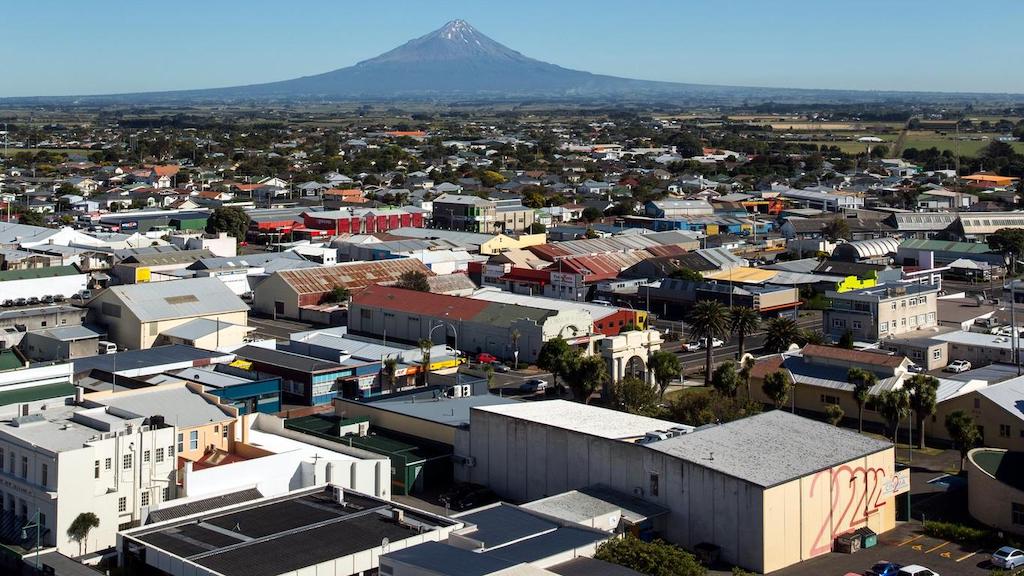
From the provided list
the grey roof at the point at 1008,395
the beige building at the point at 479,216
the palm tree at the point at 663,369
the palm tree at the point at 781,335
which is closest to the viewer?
the grey roof at the point at 1008,395

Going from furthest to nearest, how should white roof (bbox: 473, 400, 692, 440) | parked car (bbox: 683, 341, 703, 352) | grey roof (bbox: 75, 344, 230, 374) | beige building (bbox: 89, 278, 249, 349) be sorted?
parked car (bbox: 683, 341, 703, 352) → beige building (bbox: 89, 278, 249, 349) → grey roof (bbox: 75, 344, 230, 374) → white roof (bbox: 473, 400, 692, 440)

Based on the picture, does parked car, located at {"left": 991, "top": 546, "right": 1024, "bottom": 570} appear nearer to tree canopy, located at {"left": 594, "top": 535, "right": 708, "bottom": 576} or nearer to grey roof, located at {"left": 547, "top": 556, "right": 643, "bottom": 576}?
tree canopy, located at {"left": 594, "top": 535, "right": 708, "bottom": 576}

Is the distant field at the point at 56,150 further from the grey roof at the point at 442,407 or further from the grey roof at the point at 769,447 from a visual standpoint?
the grey roof at the point at 769,447

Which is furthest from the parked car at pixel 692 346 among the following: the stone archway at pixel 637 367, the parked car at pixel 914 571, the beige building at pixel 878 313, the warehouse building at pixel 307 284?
the parked car at pixel 914 571

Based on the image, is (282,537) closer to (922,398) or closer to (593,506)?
(593,506)

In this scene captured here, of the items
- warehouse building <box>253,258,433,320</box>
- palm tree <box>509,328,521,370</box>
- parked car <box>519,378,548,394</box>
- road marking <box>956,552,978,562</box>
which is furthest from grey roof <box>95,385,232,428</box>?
warehouse building <box>253,258,433,320</box>

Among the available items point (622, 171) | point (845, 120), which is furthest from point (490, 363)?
point (845, 120)
